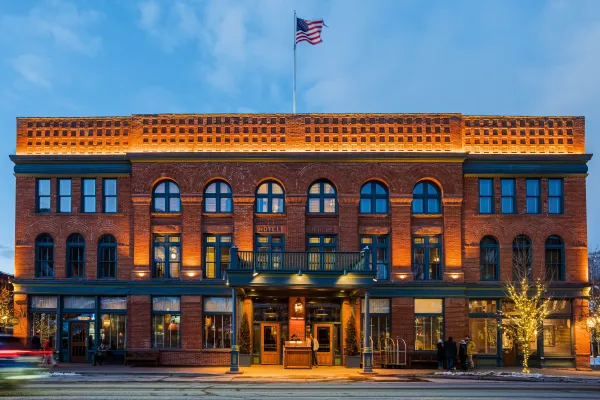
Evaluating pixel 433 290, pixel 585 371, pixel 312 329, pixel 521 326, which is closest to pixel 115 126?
pixel 312 329

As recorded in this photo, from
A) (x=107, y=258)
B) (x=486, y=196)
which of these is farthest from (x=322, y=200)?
(x=107, y=258)

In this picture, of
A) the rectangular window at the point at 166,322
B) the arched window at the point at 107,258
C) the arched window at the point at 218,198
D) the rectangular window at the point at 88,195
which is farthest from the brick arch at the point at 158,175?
the rectangular window at the point at 166,322

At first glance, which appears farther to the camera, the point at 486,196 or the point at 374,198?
the point at 486,196

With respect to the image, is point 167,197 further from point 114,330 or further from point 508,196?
point 508,196

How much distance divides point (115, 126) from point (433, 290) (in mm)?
19637

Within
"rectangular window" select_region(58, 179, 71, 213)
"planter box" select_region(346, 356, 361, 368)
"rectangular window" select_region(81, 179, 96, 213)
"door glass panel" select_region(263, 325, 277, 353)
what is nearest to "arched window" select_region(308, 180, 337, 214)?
"door glass panel" select_region(263, 325, 277, 353)

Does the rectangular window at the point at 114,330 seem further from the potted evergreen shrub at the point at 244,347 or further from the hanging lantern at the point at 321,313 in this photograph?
the hanging lantern at the point at 321,313

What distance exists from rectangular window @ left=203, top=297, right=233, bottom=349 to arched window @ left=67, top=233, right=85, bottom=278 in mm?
7161

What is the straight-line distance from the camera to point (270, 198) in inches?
1618

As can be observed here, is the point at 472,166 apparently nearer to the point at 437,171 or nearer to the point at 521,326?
the point at 437,171

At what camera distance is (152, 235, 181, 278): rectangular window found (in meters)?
41.0

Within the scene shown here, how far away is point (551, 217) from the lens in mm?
41000

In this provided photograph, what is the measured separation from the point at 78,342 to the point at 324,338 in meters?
13.4

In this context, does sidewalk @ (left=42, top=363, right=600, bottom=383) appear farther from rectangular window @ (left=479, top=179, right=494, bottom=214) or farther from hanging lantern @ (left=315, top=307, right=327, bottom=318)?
rectangular window @ (left=479, top=179, right=494, bottom=214)
